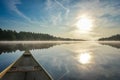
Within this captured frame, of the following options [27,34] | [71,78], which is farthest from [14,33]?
[71,78]

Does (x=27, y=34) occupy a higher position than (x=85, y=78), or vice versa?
(x=27, y=34)

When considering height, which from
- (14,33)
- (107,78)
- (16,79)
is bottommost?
(107,78)

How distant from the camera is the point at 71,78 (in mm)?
13477

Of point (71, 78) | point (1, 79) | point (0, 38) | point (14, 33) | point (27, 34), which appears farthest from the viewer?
point (27, 34)

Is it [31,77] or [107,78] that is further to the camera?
[107,78]

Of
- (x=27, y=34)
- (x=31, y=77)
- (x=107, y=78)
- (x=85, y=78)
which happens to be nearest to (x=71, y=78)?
(x=85, y=78)

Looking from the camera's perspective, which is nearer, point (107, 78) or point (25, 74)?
point (25, 74)

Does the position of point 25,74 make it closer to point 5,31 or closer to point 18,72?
point 18,72

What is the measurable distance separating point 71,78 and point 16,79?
6052 mm

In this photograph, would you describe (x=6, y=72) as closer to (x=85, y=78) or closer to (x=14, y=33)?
(x=85, y=78)

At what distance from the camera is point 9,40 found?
125500 millimetres

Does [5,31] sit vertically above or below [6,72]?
above

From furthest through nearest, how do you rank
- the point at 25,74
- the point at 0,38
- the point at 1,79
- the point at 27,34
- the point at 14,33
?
the point at 27,34, the point at 14,33, the point at 0,38, the point at 25,74, the point at 1,79

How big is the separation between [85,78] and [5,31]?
4809 inches
